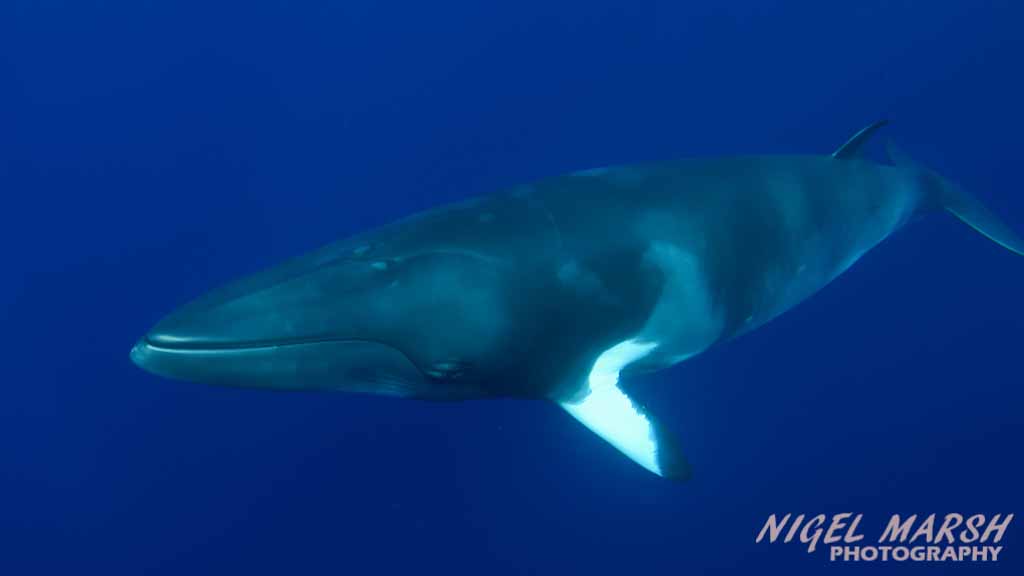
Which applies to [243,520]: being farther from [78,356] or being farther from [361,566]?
[78,356]

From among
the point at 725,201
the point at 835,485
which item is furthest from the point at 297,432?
the point at 835,485

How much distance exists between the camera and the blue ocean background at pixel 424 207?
11.1 meters

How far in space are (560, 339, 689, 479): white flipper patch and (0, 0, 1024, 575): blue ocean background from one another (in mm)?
5036

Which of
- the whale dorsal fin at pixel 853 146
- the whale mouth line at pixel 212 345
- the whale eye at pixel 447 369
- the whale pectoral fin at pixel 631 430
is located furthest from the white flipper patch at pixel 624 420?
the whale dorsal fin at pixel 853 146

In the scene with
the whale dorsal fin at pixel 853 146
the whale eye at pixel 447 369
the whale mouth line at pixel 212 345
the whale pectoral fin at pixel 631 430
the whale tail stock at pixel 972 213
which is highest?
the whale tail stock at pixel 972 213

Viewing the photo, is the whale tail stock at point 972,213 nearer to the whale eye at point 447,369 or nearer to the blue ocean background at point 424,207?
the blue ocean background at point 424,207

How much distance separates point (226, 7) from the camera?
596 inches

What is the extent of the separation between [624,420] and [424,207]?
815cm

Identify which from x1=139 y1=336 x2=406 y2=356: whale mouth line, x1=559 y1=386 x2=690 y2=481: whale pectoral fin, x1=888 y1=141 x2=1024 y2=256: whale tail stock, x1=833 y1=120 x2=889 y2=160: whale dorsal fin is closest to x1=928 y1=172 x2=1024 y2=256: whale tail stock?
x1=888 y1=141 x2=1024 y2=256: whale tail stock

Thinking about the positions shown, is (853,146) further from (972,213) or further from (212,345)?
(212,345)

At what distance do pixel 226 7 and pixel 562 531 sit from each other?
39.0ft

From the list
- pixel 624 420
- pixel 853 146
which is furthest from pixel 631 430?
pixel 853 146

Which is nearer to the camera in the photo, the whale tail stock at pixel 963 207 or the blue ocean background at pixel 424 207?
the whale tail stock at pixel 963 207

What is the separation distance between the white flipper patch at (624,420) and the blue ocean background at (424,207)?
5.04 metres
